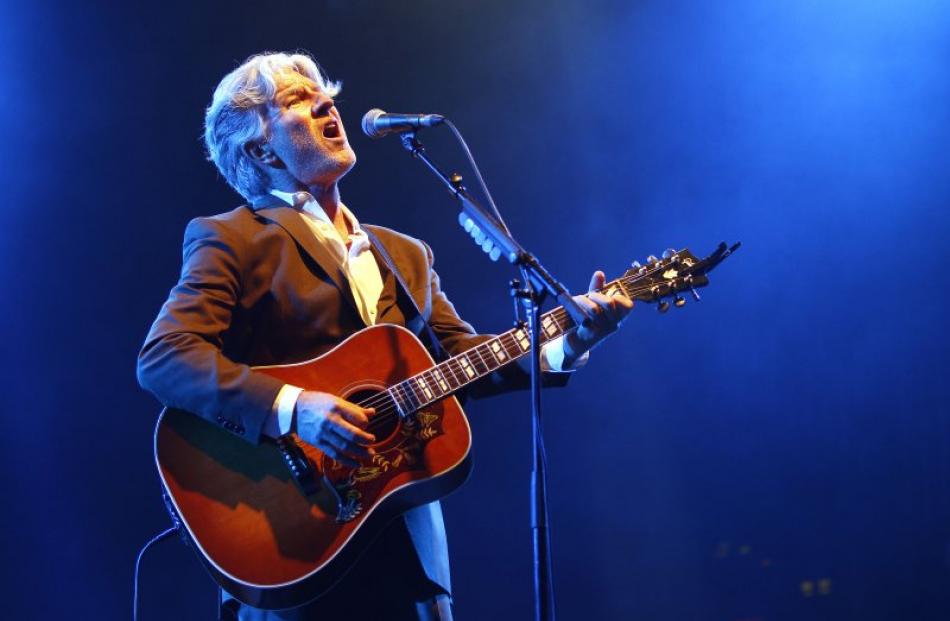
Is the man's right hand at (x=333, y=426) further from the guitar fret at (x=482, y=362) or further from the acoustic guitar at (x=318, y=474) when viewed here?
the guitar fret at (x=482, y=362)

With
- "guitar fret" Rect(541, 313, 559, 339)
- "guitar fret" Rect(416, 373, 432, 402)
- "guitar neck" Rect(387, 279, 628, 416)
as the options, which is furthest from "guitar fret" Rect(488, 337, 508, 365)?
"guitar fret" Rect(416, 373, 432, 402)

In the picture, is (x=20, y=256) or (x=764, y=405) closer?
(x=20, y=256)

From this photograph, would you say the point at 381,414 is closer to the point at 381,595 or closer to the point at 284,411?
the point at 284,411

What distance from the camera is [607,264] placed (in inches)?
174

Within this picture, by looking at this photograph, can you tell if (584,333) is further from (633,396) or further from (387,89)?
(387,89)

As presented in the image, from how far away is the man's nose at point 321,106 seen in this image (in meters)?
3.00

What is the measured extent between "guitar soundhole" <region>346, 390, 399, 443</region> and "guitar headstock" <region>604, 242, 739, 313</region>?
2.65 feet

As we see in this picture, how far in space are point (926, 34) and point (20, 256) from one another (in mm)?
4966

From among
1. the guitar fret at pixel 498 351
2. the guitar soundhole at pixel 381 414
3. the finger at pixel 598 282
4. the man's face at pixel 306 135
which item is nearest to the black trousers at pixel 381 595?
the guitar soundhole at pixel 381 414

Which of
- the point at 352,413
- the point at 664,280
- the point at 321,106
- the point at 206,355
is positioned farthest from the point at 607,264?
the point at 206,355

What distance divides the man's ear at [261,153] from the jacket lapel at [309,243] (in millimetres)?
259

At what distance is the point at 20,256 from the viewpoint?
3777 millimetres

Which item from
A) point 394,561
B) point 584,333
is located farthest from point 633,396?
point 394,561

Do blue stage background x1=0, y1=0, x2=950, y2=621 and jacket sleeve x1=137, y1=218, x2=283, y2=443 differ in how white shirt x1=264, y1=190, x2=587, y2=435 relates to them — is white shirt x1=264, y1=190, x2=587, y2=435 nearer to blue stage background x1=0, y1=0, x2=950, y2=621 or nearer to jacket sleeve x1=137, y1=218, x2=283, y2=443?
jacket sleeve x1=137, y1=218, x2=283, y2=443
